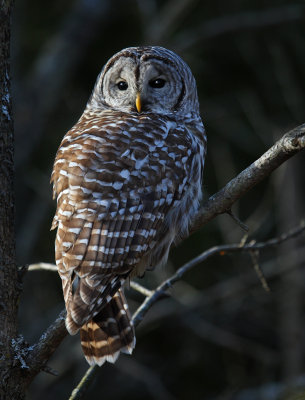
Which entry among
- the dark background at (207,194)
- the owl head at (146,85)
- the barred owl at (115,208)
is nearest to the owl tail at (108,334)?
the barred owl at (115,208)

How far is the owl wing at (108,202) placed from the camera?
2898 mm

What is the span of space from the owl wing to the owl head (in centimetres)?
55

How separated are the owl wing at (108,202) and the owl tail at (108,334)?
18cm

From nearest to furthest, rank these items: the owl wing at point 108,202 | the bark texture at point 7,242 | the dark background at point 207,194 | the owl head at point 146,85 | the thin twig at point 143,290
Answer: the bark texture at point 7,242, the owl wing at point 108,202, the thin twig at point 143,290, the owl head at point 146,85, the dark background at point 207,194

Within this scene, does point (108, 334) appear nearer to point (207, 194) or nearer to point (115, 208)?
point (115, 208)

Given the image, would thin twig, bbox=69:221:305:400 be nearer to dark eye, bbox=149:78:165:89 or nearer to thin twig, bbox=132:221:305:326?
thin twig, bbox=132:221:305:326

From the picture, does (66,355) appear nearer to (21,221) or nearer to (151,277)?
(151,277)

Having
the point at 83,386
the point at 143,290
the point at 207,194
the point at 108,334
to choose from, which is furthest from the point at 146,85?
the point at 207,194

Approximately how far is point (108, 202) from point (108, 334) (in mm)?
638

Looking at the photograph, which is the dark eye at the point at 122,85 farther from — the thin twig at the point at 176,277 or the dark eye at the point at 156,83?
the thin twig at the point at 176,277

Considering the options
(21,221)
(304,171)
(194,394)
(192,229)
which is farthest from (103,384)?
(192,229)

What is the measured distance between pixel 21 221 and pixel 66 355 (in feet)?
8.25

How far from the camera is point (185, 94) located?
413cm

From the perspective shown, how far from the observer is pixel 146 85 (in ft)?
12.9
